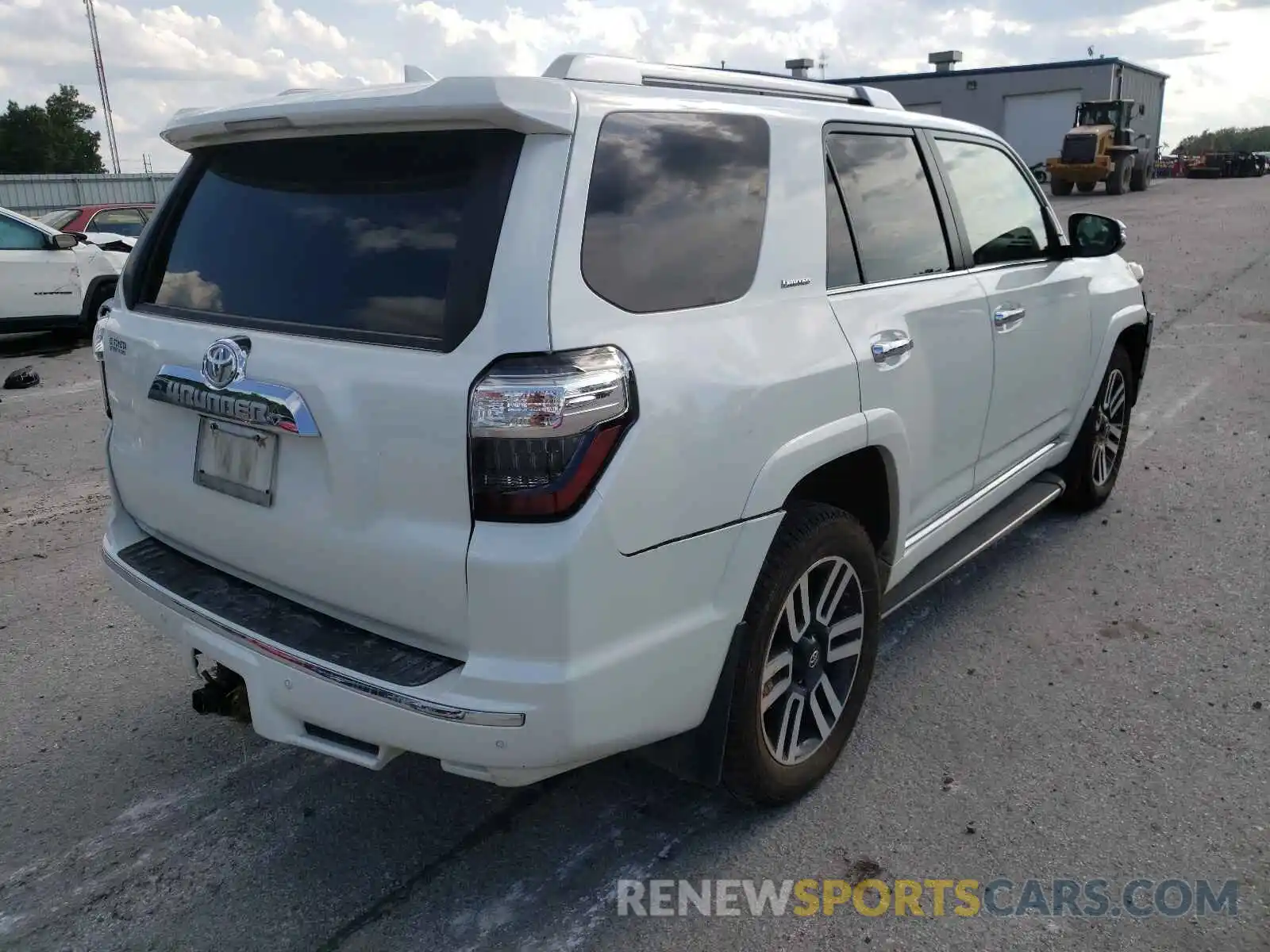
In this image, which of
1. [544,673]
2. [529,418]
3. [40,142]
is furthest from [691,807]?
[40,142]

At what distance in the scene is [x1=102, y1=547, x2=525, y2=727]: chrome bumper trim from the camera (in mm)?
2100

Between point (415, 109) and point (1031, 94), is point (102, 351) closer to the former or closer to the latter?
point (415, 109)

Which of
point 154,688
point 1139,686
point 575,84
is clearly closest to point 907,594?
point 1139,686

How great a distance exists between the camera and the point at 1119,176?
33.1m

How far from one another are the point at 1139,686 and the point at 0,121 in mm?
74171

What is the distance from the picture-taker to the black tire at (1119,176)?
108ft

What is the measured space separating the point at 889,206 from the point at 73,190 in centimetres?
2798

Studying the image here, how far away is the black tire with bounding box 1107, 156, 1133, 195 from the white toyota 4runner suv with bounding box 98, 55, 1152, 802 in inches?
1348

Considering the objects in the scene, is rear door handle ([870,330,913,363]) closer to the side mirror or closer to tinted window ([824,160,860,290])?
tinted window ([824,160,860,290])

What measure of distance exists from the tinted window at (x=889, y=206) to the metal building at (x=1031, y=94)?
41.6 meters

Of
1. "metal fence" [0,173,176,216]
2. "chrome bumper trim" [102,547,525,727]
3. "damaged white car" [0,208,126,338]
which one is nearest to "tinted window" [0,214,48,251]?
"damaged white car" [0,208,126,338]

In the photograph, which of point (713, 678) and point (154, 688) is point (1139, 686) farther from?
point (154, 688)

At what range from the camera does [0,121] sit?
61.7 metres

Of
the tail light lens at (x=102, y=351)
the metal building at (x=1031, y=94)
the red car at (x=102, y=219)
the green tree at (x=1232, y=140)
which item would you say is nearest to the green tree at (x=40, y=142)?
the metal building at (x=1031, y=94)
